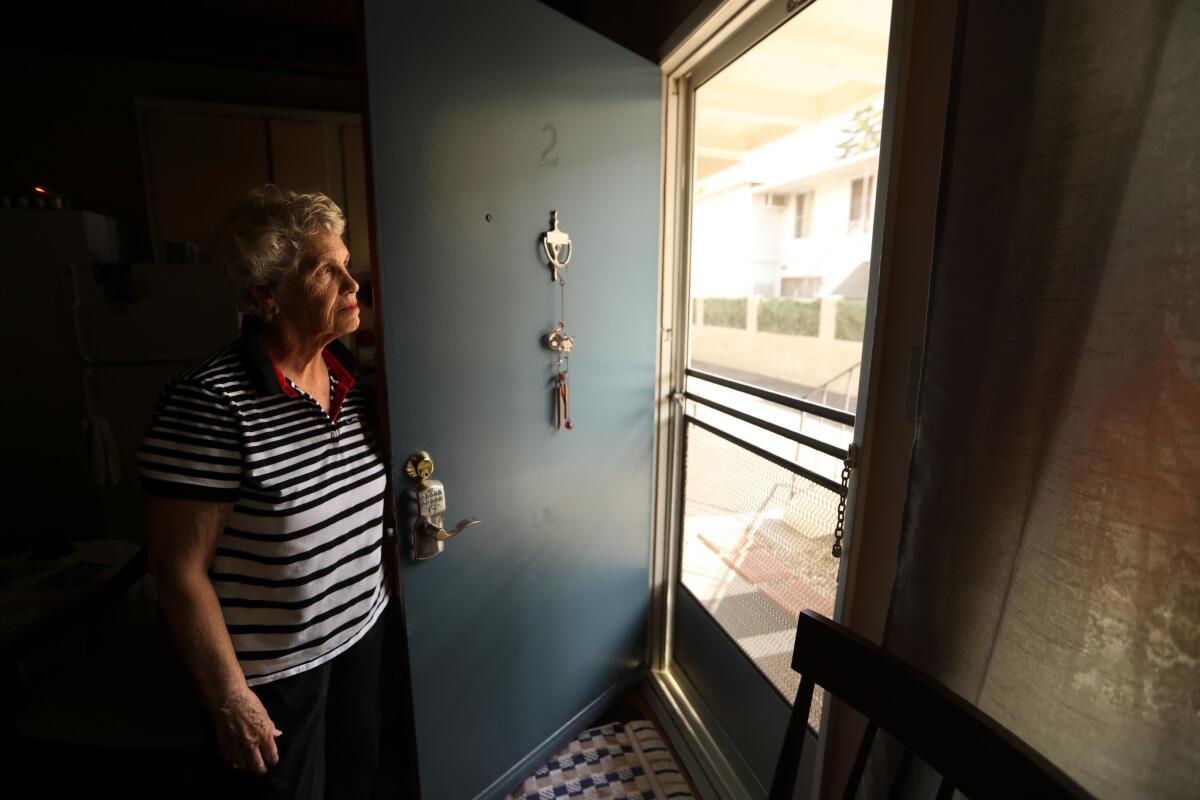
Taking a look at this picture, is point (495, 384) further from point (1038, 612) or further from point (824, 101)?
point (824, 101)

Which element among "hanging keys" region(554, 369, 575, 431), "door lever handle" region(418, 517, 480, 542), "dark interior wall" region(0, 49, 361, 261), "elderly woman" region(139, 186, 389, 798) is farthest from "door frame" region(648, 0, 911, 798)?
"dark interior wall" region(0, 49, 361, 261)

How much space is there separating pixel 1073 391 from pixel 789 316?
114 cm

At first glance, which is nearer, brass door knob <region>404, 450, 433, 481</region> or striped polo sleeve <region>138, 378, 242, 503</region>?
striped polo sleeve <region>138, 378, 242, 503</region>

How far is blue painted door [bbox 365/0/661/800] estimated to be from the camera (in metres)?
1.04

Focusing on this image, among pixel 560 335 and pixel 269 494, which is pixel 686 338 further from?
pixel 269 494

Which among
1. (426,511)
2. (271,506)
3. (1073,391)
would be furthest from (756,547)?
(271,506)

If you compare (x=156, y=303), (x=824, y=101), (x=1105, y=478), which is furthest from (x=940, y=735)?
(x=156, y=303)

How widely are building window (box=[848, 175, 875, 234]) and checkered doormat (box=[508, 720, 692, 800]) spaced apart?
1.56 metres

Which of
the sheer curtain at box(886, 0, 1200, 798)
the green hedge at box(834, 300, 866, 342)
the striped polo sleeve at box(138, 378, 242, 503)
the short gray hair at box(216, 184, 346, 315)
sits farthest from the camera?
the green hedge at box(834, 300, 866, 342)

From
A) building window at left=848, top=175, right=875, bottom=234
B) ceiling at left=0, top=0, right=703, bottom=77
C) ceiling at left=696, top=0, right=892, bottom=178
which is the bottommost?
Result: building window at left=848, top=175, right=875, bottom=234

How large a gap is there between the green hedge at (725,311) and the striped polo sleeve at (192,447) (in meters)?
1.36

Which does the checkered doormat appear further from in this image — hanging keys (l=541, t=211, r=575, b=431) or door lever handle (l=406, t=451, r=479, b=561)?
hanging keys (l=541, t=211, r=575, b=431)

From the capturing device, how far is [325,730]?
43.5 inches

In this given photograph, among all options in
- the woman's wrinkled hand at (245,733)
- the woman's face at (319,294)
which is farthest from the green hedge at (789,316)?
the woman's wrinkled hand at (245,733)
